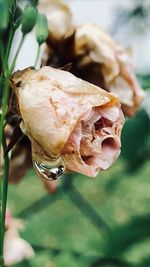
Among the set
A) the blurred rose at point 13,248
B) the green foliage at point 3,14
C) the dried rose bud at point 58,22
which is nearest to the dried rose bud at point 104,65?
the dried rose bud at point 58,22

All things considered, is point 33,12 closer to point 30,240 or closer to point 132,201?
point 30,240

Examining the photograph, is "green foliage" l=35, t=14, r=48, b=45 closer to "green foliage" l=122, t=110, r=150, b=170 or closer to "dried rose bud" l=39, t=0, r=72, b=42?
"dried rose bud" l=39, t=0, r=72, b=42

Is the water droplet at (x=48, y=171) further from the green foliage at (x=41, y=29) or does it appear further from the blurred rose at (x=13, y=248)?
the blurred rose at (x=13, y=248)

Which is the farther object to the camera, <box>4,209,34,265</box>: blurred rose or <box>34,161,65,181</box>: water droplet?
<box>4,209,34,265</box>: blurred rose

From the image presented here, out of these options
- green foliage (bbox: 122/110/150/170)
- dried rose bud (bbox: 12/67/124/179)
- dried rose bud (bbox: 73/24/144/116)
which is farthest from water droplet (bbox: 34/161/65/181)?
green foliage (bbox: 122/110/150/170)

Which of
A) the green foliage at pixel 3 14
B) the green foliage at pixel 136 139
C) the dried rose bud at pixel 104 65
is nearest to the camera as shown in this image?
the green foliage at pixel 3 14

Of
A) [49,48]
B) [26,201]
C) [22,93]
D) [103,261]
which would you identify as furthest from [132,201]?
[22,93]
